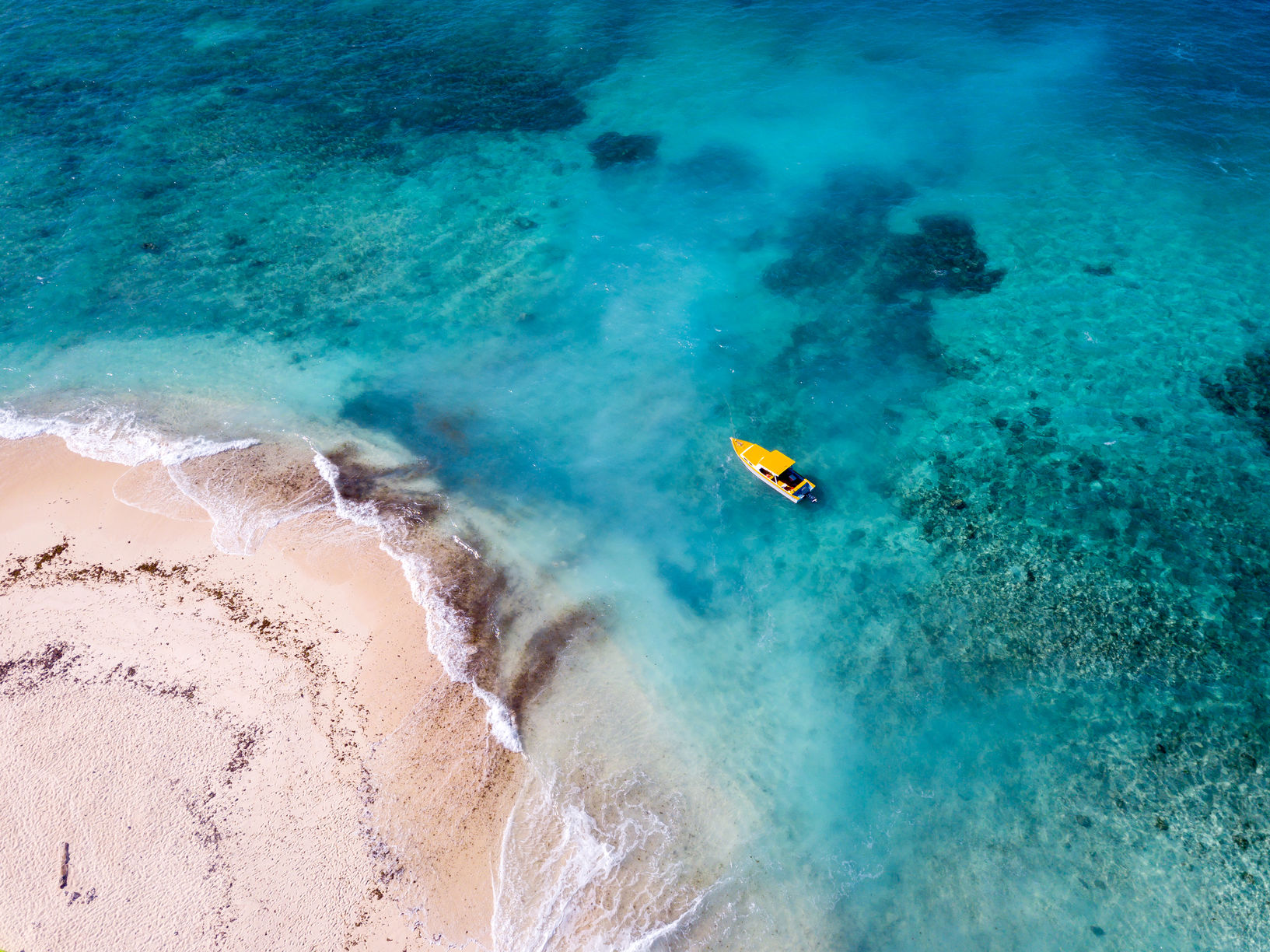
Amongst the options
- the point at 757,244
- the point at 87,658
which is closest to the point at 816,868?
the point at 87,658

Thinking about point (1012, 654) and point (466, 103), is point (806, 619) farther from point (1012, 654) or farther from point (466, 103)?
point (466, 103)

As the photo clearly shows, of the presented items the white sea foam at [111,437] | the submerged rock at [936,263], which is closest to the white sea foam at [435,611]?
the white sea foam at [111,437]

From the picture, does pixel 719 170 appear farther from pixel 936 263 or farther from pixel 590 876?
pixel 590 876

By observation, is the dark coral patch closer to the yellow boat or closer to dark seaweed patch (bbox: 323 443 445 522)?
the yellow boat

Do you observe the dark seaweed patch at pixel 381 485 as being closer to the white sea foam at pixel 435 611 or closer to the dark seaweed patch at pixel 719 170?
the white sea foam at pixel 435 611

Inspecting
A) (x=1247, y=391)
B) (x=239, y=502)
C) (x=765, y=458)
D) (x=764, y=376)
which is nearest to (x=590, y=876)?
(x=765, y=458)
